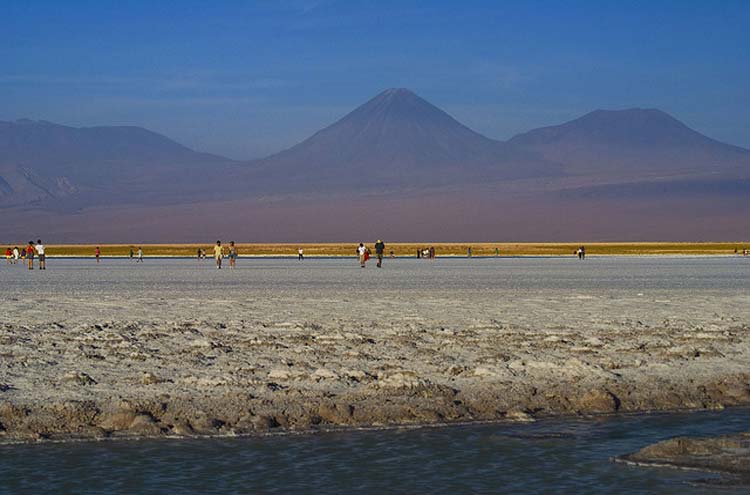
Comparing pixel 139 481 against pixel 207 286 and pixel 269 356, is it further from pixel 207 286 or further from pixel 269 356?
pixel 207 286

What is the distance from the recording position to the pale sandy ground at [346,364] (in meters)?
11.8

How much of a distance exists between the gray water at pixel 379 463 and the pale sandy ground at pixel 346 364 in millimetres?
664

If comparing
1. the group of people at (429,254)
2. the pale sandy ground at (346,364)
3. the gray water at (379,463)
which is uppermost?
the group of people at (429,254)

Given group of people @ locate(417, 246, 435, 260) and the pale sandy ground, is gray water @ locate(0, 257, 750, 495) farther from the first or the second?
group of people @ locate(417, 246, 435, 260)

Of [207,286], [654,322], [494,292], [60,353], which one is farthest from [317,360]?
[207,286]

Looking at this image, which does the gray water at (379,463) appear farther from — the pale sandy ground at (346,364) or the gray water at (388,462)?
the pale sandy ground at (346,364)

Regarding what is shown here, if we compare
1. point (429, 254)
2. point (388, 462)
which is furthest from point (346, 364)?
point (429, 254)

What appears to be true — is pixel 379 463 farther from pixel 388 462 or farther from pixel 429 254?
pixel 429 254

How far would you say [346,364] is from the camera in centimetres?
1469

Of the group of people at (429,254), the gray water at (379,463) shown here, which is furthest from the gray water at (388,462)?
the group of people at (429,254)

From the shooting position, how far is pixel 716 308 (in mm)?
24391

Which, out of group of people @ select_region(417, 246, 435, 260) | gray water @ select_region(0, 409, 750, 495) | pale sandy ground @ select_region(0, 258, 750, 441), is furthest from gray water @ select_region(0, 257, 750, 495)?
group of people @ select_region(417, 246, 435, 260)

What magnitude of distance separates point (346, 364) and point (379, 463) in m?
4.77

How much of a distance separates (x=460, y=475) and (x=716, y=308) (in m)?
16.5
